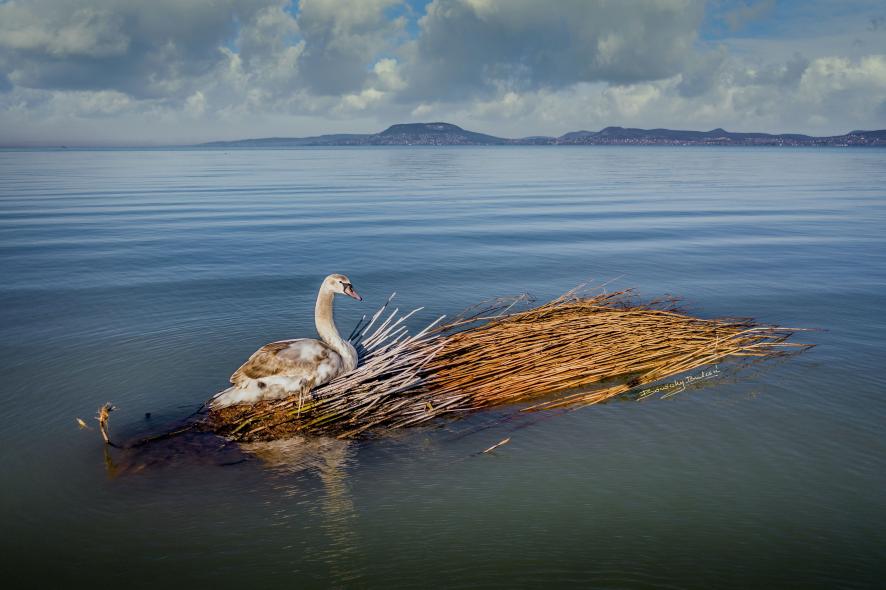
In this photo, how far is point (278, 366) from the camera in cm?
861

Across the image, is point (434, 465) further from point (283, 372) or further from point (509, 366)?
point (509, 366)

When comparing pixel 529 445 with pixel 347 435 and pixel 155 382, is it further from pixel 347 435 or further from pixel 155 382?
pixel 155 382

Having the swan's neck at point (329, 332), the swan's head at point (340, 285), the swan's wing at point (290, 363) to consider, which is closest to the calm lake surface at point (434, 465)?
the swan's wing at point (290, 363)

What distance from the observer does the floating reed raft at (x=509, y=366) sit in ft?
28.0

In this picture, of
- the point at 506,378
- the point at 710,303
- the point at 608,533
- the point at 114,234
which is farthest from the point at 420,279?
the point at 114,234

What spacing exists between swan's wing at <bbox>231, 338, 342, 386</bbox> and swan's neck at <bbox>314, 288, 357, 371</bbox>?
28 cm

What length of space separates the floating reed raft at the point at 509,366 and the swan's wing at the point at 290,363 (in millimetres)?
313

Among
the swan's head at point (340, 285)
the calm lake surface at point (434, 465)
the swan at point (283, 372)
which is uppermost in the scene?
the swan's head at point (340, 285)

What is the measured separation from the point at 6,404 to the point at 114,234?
18.6 meters

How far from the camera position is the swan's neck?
30.5 ft

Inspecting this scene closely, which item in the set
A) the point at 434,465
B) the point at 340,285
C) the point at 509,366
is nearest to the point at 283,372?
the point at 340,285

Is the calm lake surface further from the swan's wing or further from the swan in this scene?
the swan's wing
